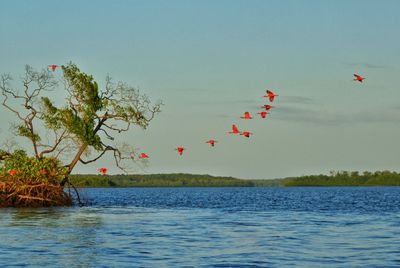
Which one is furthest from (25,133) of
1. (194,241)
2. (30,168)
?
(194,241)

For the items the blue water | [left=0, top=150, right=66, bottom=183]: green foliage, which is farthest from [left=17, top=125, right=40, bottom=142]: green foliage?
the blue water

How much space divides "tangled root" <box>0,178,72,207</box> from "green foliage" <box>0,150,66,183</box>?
0.46 m

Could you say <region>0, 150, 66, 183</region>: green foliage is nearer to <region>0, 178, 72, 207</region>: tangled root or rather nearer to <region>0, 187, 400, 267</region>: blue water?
<region>0, 178, 72, 207</region>: tangled root

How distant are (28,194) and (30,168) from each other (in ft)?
6.71

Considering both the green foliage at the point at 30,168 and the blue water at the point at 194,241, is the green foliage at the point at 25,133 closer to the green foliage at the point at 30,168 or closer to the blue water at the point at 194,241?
the green foliage at the point at 30,168

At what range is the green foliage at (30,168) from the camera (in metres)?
54.3

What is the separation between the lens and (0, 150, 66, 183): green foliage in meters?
54.3

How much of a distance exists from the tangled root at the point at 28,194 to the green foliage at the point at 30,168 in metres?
0.46

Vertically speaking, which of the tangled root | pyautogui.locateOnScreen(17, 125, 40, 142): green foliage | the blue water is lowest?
the blue water

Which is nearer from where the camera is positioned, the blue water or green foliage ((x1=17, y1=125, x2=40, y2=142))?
the blue water

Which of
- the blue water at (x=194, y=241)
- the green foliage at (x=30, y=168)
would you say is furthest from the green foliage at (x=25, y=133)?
the blue water at (x=194, y=241)

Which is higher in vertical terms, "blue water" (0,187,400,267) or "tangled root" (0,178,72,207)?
"tangled root" (0,178,72,207)

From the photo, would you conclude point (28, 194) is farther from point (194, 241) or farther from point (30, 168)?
point (194, 241)

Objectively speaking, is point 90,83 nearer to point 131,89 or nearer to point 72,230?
point 131,89
